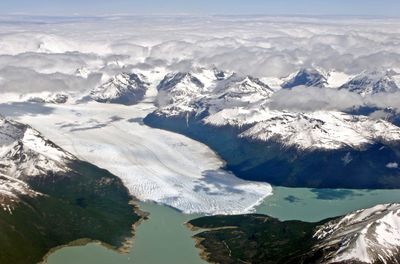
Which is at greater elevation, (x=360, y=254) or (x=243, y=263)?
(x=360, y=254)

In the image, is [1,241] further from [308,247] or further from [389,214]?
[389,214]

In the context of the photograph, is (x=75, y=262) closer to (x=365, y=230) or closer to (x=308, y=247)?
(x=308, y=247)

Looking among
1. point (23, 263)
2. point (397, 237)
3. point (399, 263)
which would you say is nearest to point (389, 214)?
point (397, 237)

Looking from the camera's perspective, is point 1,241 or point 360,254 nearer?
point 360,254

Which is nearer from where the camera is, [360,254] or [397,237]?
[360,254]

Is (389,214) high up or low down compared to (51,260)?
up

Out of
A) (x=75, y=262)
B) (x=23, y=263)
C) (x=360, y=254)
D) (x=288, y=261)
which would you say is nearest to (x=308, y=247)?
(x=288, y=261)
